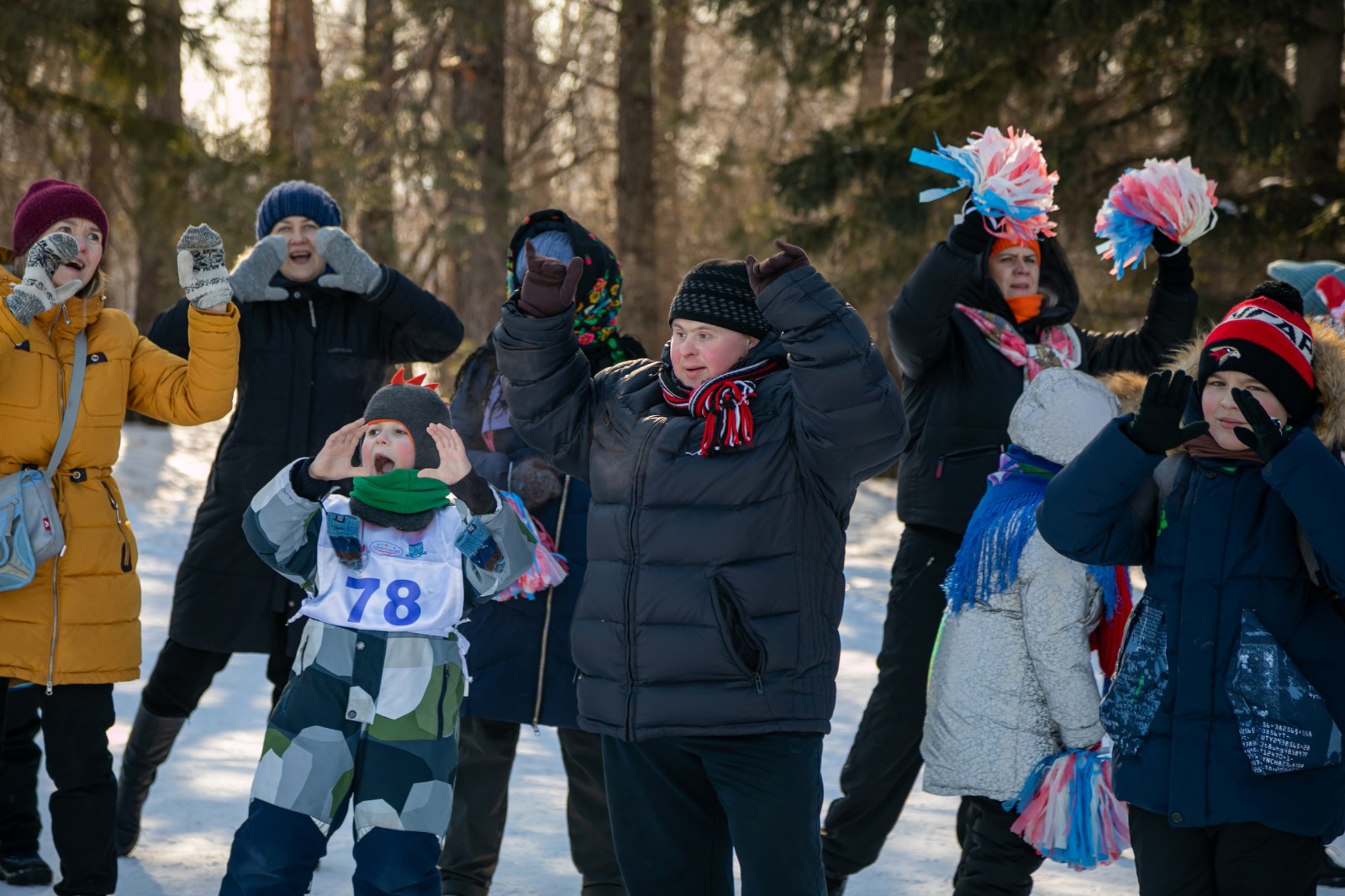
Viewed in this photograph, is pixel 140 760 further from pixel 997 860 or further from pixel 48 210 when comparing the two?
pixel 997 860

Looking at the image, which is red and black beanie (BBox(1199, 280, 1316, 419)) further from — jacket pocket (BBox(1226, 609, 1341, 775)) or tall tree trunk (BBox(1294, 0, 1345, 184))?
tall tree trunk (BBox(1294, 0, 1345, 184))

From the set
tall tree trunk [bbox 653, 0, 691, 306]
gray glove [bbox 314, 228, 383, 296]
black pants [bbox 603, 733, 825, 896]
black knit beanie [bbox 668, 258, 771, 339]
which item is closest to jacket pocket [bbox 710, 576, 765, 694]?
black pants [bbox 603, 733, 825, 896]

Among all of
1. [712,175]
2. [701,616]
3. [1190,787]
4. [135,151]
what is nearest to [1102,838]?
[1190,787]

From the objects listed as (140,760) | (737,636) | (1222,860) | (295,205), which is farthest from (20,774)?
(1222,860)

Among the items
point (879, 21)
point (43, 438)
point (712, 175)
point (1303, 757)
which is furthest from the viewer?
point (712, 175)

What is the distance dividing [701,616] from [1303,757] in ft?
4.14

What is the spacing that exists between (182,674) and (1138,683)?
2.88 m

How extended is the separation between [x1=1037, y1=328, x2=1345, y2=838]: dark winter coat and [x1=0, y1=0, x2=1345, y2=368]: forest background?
6.33 meters

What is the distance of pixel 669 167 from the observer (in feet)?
66.8

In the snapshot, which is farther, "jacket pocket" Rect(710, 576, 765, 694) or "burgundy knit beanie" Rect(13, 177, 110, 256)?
"burgundy knit beanie" Rect(13, 177, 110, 256)

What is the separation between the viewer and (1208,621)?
9.76 feet

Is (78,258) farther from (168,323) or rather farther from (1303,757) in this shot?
(1303,757)

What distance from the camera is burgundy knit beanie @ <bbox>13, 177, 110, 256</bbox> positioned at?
380 centimetres

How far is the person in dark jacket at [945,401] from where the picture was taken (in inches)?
157
